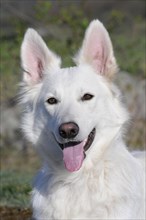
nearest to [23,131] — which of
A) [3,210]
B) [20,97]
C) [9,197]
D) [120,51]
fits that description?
[20,97]

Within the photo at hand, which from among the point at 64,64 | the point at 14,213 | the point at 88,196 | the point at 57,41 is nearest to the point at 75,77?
the point at 88,196

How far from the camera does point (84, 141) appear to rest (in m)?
5.80

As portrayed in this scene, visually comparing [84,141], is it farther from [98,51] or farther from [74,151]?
[98,51]

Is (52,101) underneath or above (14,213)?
above

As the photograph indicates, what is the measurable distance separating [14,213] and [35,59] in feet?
7.01

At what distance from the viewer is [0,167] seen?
13156 millimetres

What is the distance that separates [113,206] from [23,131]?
1135mm

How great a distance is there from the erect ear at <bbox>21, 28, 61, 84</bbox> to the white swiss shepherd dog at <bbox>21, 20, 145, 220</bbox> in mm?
10

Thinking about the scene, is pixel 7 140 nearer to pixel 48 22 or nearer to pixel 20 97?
pixel 48 22

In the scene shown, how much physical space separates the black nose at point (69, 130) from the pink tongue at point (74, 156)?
208 millimetres

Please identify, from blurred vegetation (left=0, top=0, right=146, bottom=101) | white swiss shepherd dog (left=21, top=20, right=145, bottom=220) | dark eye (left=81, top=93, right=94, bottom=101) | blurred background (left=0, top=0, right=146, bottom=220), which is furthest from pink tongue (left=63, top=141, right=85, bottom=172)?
blurred vegetation (left=0, top=0, right=146, bottom=101)

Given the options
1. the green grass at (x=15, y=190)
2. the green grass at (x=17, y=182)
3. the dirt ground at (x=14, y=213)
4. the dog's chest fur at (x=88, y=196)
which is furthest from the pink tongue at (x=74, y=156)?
the green grass at (x=15, y=190)

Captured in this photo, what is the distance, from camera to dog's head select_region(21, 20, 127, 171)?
582 cm

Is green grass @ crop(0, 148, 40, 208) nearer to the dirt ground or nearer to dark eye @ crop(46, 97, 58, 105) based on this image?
the dirt ground
